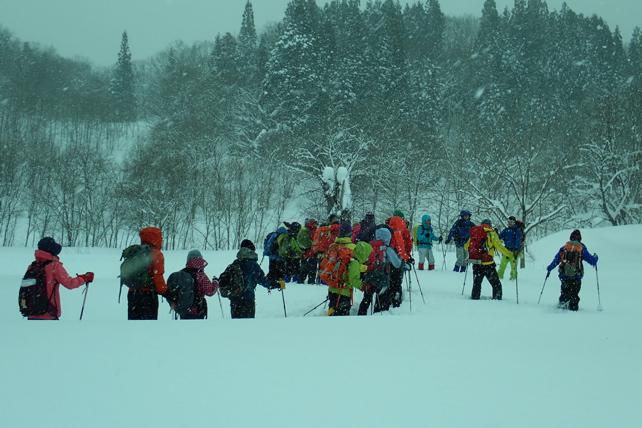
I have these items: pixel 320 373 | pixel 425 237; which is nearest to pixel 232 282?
pixel 320 373

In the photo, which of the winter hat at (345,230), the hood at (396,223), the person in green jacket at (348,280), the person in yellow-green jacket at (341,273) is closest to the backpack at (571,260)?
the hood at (396,223)

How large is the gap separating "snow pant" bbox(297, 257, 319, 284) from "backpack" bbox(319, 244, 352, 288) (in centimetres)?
504

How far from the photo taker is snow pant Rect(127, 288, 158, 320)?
6.86 metres

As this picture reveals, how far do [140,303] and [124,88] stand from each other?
2652 inches

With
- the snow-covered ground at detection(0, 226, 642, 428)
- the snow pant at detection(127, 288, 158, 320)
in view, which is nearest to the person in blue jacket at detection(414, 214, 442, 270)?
the snow-covered ground at detection(0, 226, 642, 428)

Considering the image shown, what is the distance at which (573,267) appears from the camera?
957cm

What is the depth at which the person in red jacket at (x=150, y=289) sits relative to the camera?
22.3 feet

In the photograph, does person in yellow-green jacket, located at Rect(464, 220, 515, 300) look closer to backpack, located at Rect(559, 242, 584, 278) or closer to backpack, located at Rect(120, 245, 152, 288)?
backpack, located at Rect(559, 242, 584, 278)

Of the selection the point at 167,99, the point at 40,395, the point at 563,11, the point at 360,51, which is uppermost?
the point at 563,11

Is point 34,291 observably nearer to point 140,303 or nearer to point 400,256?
point 140,303

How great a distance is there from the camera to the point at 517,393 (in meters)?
4.09

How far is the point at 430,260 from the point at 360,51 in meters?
33.1

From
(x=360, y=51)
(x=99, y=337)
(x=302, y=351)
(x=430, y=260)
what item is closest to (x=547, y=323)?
(x=302, y=351)

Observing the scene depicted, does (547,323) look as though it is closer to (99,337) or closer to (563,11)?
(99,337)
